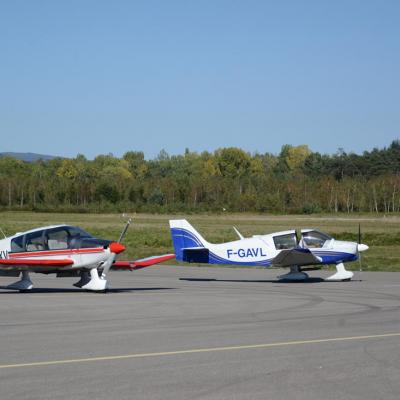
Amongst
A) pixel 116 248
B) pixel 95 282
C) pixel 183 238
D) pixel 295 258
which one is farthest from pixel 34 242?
pixel 295 258

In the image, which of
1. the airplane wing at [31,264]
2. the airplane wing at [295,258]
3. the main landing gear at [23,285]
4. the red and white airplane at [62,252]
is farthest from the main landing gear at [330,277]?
the main landing gear at [23,285]

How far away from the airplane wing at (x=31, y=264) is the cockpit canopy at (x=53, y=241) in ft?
1.35

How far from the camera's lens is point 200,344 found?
10.9 meters

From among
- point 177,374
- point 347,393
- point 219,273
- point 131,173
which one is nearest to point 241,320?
point 177,374

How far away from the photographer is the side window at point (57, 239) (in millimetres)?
19266

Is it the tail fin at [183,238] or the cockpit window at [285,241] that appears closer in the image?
the cockpit window at [285,241]

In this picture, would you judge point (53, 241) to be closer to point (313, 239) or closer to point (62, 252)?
point (62, 252)

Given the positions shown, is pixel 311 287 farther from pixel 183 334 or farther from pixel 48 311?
pixel 183 334

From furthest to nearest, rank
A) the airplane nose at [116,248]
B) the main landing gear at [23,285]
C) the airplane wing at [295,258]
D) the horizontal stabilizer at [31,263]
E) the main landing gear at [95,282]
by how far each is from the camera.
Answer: the airplane wing at [295,258], the main landing gear at [23,285], the main landing gear at [95,282], the airplane nose at [116,248], the horizontal stabilizer at [31,263]

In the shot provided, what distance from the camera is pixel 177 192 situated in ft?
408

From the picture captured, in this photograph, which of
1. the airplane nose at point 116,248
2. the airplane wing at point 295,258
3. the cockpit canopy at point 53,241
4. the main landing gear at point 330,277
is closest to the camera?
the airplane nose at point 116,248

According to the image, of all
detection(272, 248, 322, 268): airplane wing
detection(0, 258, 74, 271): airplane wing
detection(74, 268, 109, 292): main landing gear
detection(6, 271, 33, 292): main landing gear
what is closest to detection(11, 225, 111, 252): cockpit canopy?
detection(0, 258, 74, 271): airplane wing

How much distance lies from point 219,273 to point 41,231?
10.2 m

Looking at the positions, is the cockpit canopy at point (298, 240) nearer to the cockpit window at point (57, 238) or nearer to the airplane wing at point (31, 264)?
the cockpit window at point (57, 238)
